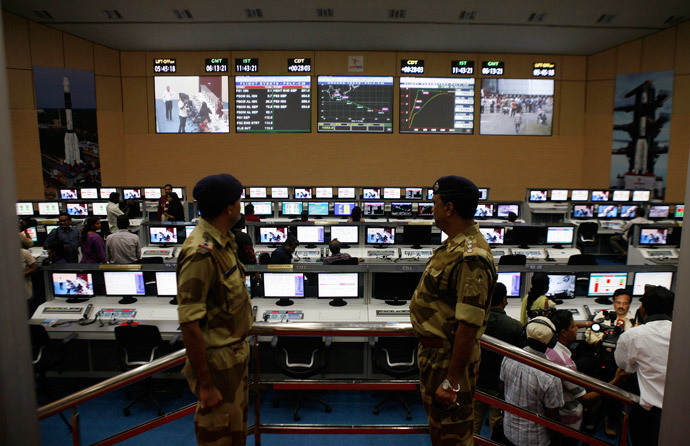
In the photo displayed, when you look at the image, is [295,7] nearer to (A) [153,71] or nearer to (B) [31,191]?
(A) [153,71]

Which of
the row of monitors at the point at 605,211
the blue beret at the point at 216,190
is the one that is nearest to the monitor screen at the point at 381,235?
the row of monitors at the point at 605,211

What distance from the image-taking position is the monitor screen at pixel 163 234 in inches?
292

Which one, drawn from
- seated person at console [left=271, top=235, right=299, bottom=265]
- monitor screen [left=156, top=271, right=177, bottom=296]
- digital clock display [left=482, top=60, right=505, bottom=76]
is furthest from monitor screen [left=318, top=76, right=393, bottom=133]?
monitor screen [left=156, top=271, right=177, bottom=296]

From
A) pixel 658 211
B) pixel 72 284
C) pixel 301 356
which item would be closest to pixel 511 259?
pixel 301 356

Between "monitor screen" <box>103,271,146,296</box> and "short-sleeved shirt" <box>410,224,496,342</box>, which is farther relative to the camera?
"monitor screen" <box>103,271,146,296</box>

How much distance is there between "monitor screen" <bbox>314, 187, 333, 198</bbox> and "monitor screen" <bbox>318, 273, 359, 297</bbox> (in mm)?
6441

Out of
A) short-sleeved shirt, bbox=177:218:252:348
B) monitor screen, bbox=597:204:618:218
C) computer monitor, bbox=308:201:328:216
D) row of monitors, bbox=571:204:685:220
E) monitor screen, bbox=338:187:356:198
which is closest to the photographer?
short-sleeved shirt, bbox=177:218:252:348

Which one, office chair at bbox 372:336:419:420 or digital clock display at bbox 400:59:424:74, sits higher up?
digital clock display at bbox 400:59:424:74

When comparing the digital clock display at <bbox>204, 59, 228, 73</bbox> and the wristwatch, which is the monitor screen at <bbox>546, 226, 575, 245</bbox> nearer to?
the wristwatch

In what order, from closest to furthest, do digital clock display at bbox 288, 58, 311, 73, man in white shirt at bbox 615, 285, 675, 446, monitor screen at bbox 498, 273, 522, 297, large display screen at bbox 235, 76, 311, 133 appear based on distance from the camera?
man in white shirt at bbox 615, 285, 675, 446, monitor screen at bbox 498, 273, 522, 297, digital clock display at bbox 288, 58, 311, 73, large display screen at bbox 235, 76, 311, 133

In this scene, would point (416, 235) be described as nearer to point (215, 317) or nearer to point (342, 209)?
point (342, 209)

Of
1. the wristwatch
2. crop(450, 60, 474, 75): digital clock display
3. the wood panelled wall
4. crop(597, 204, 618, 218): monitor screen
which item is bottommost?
crop(597, 204, 618, 218): monitor screen

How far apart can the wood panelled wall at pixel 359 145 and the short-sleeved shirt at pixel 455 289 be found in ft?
35.5

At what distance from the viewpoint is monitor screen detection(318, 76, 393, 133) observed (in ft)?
39.4
